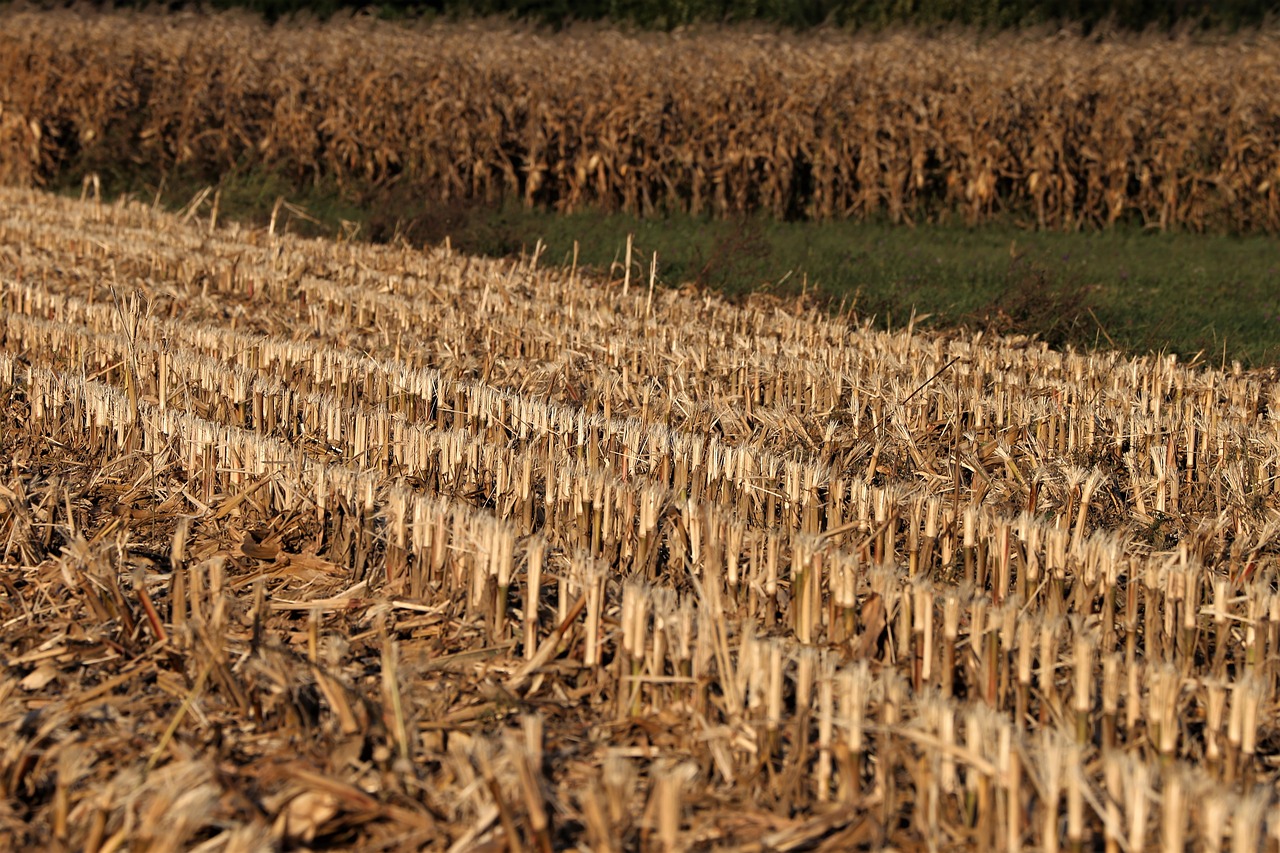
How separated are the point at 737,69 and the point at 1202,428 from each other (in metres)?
11.9

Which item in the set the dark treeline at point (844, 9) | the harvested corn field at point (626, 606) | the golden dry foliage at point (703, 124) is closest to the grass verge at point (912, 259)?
the golden dry foliage at point (703, 124)

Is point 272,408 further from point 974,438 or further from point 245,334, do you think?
point 974,438

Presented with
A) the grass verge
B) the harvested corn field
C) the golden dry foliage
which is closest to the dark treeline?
the golden dry foliage

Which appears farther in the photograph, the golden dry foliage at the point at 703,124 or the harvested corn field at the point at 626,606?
the golden dry foliage at the point at 703,124

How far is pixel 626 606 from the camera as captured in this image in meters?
3.54

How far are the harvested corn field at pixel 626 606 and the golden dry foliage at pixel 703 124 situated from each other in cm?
976

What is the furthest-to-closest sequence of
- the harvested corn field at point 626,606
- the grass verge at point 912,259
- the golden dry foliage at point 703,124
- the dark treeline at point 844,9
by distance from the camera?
the dark treeline at point 844,9 → the golden dry foliage at point 703,124 → the grass verge at point 912,259 → the harvested corn field at point 626,606

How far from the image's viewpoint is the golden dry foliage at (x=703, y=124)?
16281mm

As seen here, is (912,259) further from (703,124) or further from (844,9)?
(844,9)

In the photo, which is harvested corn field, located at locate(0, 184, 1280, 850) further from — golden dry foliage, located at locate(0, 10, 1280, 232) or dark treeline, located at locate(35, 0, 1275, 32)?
dark treeline, located at locate(35, 0, 1275, 32)

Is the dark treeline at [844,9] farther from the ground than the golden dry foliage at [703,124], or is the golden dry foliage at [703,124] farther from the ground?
the dark treeline at [844,9]

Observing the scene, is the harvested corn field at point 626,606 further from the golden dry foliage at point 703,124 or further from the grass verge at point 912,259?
the golden dry foliage at point 703,124

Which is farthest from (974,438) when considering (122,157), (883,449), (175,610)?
(122,157)

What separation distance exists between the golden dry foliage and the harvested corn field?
32.0 feet
